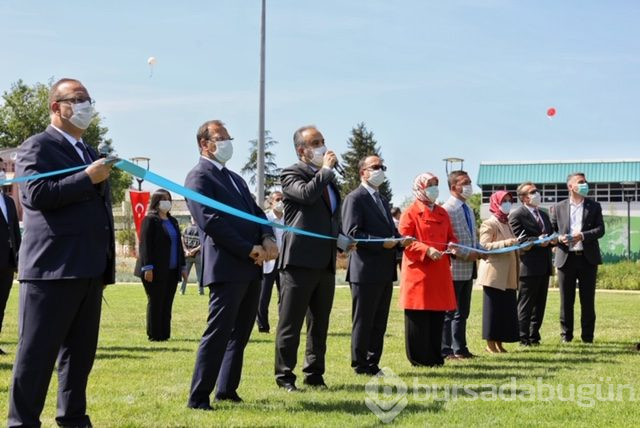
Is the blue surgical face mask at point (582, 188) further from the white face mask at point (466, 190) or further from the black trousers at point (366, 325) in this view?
the black trousers at point (366, 325)

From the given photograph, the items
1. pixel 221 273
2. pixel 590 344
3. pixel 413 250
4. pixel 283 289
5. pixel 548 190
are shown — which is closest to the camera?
pixel 221 273

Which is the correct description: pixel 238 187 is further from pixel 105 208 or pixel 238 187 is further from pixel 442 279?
pixel 442 279

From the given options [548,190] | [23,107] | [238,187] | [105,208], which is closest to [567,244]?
[238,187]

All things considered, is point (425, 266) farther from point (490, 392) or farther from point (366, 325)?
point (490, 392)

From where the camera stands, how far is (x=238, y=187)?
287 inches

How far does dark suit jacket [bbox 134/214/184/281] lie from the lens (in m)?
12.9

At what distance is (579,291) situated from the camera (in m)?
12.9

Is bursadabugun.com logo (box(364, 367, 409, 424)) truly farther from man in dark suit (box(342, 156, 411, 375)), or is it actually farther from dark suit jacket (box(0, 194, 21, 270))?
dark suit jacket (box(0, 194, 21, 270))

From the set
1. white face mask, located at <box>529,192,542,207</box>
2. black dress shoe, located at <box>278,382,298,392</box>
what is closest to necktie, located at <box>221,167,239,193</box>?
black dress shoe, located at <box>278,382,298,392</box>

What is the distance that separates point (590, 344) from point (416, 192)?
4113 millimetres

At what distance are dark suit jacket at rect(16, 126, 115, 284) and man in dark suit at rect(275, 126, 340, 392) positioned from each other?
7.96 ft

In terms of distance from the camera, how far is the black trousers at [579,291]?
12.9 metres

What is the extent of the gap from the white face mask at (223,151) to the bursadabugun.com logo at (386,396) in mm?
2277

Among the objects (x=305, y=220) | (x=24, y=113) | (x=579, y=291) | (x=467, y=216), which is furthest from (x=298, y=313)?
(x=24, y=113)
